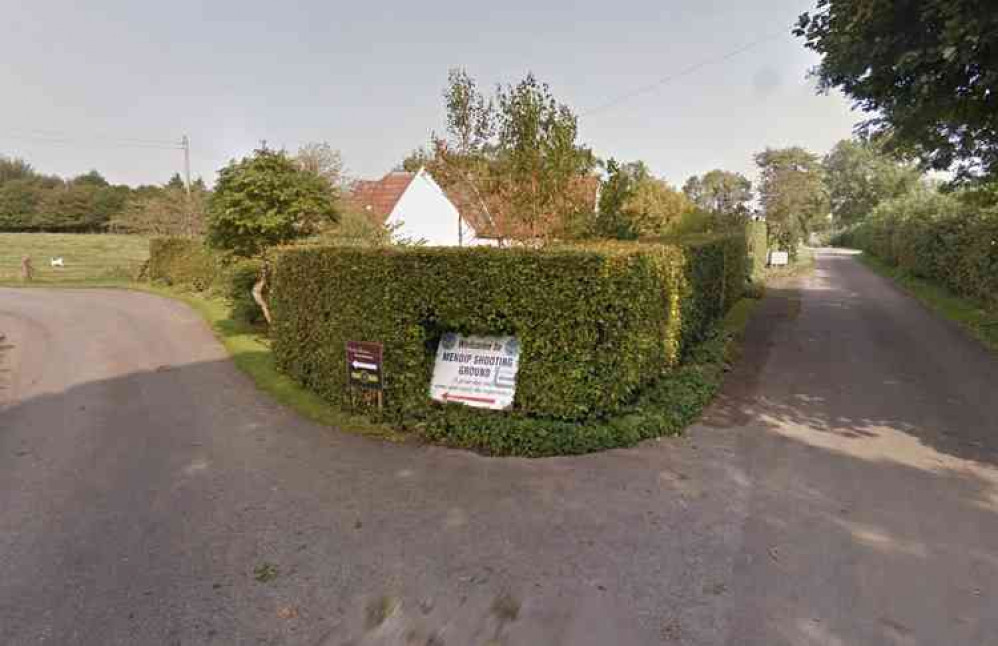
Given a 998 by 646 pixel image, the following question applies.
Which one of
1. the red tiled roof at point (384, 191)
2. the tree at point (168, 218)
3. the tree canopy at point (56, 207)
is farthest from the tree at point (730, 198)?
the tree canopy at point (56, 207)

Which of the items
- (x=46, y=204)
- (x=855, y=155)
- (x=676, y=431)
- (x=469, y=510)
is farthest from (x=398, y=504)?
(x=855, y=155)

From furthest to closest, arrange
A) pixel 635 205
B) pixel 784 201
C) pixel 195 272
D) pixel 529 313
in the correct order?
pixel 784 201 < pixel 195 272 < pixel 635 205 < pixel 529 313

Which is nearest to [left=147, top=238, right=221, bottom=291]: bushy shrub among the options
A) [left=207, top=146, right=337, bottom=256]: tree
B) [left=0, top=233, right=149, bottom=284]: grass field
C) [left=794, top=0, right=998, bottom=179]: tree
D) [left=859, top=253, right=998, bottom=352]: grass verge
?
[left=0, top=233, right=149, bottom=284]: grass field

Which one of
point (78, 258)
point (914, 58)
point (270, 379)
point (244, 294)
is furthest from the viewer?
point (78, 258)

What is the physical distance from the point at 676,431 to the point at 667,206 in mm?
11510

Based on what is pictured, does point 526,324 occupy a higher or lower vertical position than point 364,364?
higher

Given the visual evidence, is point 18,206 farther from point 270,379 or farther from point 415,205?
point 270,379

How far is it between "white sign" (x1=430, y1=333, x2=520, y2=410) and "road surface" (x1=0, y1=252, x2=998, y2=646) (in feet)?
2.22

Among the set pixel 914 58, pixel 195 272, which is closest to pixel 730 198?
pixel 914 58

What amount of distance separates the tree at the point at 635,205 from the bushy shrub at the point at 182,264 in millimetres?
14186

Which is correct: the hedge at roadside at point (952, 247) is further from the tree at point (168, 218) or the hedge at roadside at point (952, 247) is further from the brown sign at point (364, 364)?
the tree at point (168, 218)

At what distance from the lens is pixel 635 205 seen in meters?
14.7

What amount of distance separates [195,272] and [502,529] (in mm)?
20156

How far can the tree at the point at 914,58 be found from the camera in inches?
236
